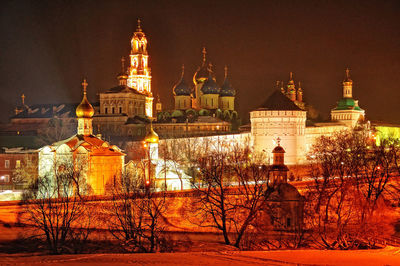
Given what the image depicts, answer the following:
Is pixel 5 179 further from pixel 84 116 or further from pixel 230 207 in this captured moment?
pixel 230 207

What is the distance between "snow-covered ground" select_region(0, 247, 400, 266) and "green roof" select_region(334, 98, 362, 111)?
44.8 m

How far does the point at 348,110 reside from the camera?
6544cm

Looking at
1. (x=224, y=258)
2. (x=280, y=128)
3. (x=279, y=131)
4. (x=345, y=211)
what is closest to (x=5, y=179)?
(x=279, y=131)

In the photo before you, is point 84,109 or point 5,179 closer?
point 84,109

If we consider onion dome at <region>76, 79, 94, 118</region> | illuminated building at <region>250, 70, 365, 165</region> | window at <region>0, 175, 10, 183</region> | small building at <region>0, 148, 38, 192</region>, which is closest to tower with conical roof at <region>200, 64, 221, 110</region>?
illuminated building at <region>250, 70, 365, 165</region>

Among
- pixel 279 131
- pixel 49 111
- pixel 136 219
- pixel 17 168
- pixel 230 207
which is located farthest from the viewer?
pixel 49 111

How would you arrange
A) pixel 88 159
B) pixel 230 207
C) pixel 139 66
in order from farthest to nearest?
pixel 139 66
pixel 88 159
pixel 230 207

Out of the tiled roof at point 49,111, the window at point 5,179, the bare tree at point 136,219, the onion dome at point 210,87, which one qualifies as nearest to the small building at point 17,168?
the window at point 5,179

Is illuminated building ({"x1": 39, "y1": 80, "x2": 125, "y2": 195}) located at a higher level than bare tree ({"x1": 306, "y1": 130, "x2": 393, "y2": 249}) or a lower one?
higher

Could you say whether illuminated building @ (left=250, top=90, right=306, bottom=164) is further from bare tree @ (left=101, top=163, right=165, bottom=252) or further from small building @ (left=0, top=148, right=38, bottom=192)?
bare tree @ (left=101, top=163, right=165, bottom=252)

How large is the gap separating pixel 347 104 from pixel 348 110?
1161 millimetres

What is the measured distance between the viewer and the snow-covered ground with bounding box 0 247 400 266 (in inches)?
764

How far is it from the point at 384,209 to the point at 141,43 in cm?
4337

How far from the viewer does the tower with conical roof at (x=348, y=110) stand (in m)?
65.4
